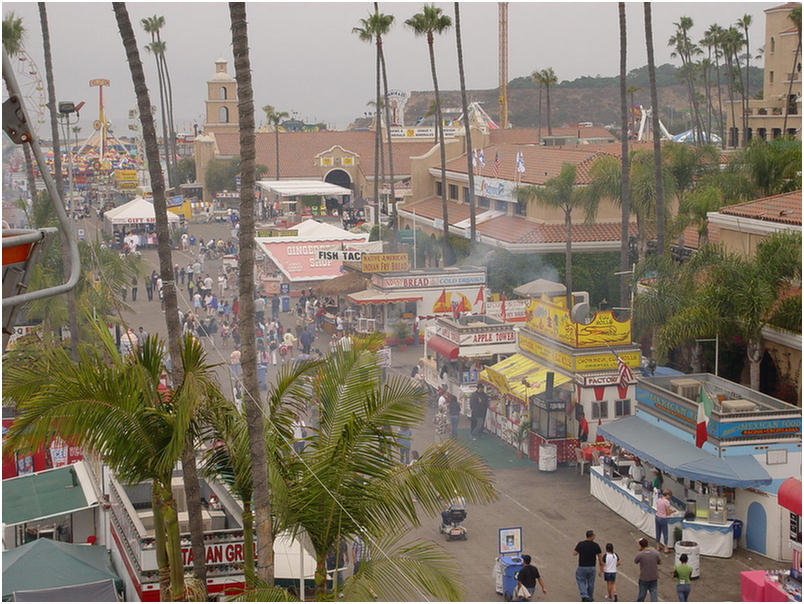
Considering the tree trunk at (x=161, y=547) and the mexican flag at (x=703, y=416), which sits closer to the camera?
the tree trunk at (x=161, y=547)

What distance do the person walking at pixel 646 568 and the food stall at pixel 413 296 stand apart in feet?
58.7

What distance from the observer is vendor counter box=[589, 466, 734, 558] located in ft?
49.8

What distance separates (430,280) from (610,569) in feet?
61.8

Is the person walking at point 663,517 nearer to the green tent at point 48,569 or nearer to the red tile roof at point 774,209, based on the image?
the green tent at point 48,569

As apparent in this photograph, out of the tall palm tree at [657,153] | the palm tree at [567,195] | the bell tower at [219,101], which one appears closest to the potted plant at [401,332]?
the palm tree at [567,195]

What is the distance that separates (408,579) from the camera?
7773mm

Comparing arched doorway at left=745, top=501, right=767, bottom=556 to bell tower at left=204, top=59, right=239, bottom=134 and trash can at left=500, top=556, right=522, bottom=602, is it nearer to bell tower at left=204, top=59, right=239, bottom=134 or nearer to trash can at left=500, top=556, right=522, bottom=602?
trash can at left=500, top=556, right=522, bottom=602

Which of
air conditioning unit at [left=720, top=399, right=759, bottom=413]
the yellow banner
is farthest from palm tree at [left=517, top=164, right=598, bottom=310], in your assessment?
air conditioning unit at [left=720, top=399, right=759, bottom=413]

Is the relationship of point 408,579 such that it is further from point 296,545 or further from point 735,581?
point 735,581

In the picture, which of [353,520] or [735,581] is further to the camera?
[735,581]

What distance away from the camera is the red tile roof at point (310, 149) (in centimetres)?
8350

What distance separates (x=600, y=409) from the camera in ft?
65.6

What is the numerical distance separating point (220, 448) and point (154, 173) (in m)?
2.93

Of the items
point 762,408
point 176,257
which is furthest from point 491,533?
point 176,257
